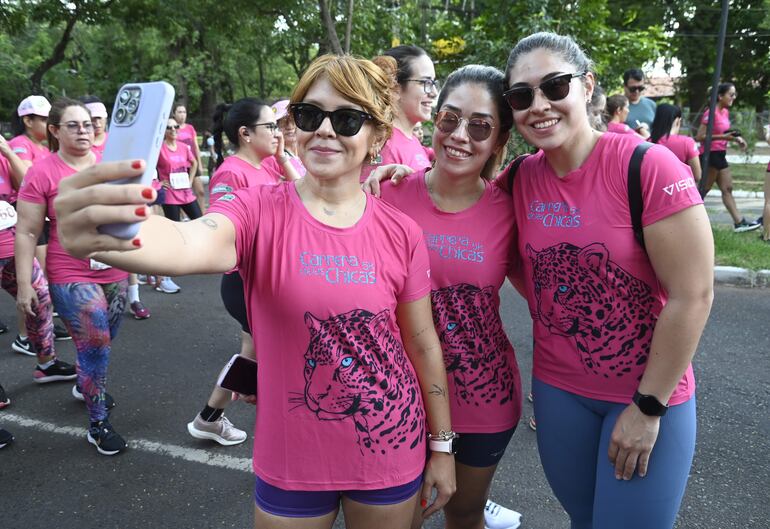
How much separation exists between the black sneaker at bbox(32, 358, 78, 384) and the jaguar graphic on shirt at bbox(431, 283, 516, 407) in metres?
3.77

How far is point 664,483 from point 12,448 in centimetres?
372

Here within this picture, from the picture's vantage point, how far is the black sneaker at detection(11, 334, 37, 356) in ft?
16.6

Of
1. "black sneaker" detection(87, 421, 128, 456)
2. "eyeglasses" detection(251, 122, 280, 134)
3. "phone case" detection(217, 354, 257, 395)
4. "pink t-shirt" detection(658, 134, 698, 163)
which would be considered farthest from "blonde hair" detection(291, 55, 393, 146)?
"pink t-shirt" detection(658, 134, 698, 163)

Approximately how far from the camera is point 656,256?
1.65 metres

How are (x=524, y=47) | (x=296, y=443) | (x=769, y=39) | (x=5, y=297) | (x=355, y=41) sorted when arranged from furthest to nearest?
(x=769, y=39)
(x=355, y=41)
(x=5, y=297)
(x=524, y=47)
(x=296, y=443)

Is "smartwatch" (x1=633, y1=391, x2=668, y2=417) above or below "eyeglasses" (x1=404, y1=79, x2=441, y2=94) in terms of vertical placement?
below

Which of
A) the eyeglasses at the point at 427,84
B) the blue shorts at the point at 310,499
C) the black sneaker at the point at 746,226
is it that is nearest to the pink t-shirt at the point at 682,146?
the black sneaker at the point at 746,226

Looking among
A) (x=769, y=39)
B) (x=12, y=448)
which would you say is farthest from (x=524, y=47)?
(x=769, y=39)

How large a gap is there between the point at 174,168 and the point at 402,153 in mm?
4877

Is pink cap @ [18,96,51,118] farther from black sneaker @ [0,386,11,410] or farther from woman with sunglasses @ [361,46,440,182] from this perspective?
woman with sunglasses @ [361,46,440,182]

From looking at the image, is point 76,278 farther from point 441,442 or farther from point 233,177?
point 441,442

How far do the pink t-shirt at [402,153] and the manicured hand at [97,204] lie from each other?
215 cm

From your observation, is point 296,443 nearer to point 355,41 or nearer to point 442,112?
point 442,112

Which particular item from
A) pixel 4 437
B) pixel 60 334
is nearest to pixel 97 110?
pixel 60 334
